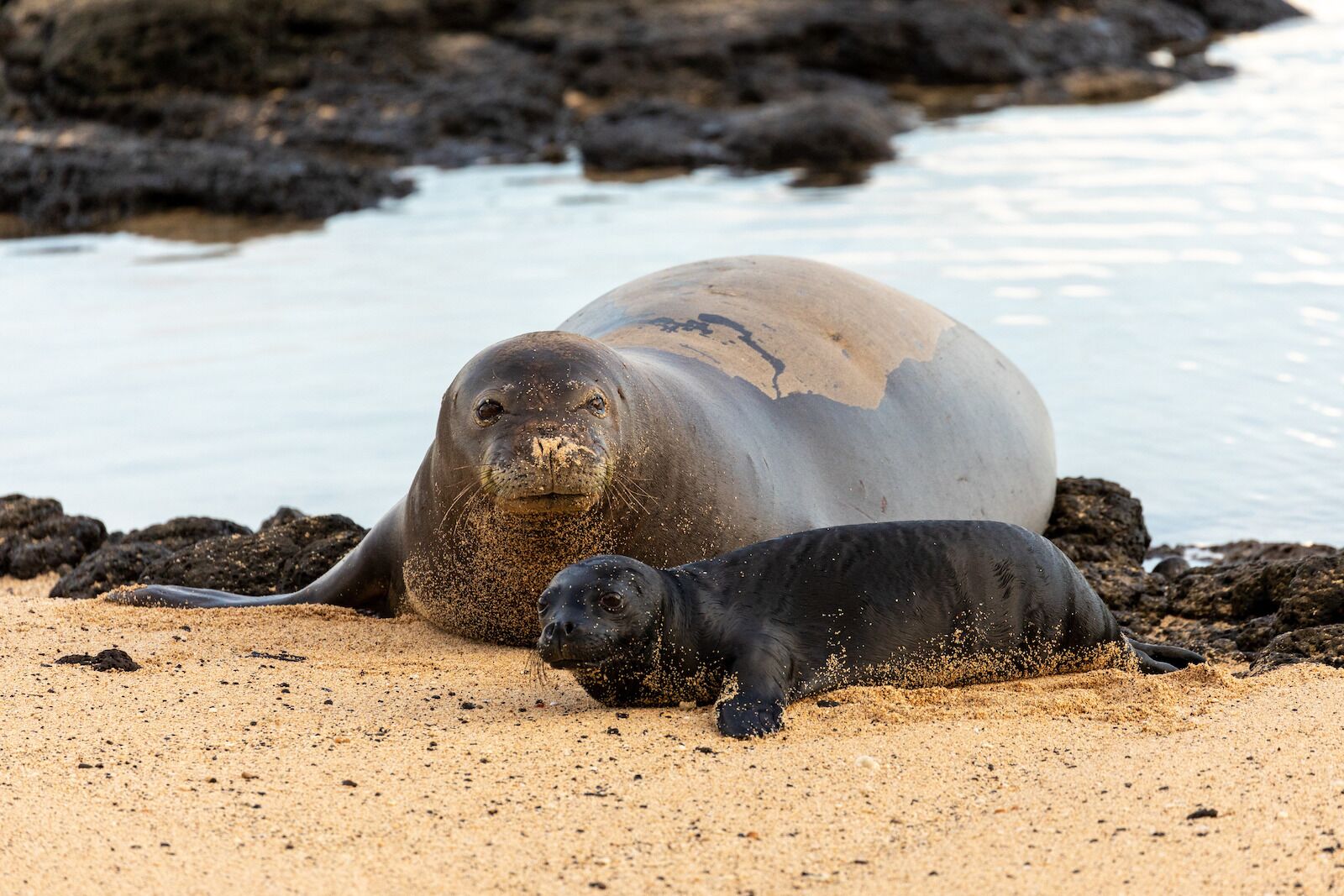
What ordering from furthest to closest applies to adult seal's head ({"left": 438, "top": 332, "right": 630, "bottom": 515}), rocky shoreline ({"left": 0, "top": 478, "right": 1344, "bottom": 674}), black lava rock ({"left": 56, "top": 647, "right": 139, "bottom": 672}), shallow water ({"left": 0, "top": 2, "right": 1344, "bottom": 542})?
1. shallow water ({"left": 0, "top": 2, "right": 1344, "bottom": 542})
2. rocky shoreline ({"left": 0, "top": 478, "right": 1344, "bottom": 674})
3. black lava rock ({"left": 56, "top": 647, "right": 139, "bottom": 672})
4. adult seal's head ({"left": 438, "top": 332, "right": 630, "bottom": 515})

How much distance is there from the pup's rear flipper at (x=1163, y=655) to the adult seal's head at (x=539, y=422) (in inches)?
57.8

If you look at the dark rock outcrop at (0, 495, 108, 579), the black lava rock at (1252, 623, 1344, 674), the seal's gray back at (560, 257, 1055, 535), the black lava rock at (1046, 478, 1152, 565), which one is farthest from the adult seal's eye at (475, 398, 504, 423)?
the dark rock outcrop at (0, 495, 108, 579)

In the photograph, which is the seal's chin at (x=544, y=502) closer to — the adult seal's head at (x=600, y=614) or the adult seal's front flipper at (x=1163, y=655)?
the adult seal's head at (x=600, y=614)

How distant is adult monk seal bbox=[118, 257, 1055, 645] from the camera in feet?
15.6

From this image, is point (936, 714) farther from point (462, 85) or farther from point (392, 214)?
point (462, 85)

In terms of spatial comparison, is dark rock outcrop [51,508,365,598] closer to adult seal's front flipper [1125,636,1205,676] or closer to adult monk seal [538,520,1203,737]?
adult monk seal [538,520,1203,737]

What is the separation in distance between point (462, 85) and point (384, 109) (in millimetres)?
1008

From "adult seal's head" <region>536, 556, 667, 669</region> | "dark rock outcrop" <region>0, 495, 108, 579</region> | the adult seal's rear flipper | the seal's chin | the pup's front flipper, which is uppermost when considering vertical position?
the seal's chin

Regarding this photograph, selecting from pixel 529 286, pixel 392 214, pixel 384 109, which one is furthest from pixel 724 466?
pixel 384 109

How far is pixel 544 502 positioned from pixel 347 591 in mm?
1417

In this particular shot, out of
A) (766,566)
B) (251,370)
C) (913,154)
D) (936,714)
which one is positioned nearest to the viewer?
(936,714)

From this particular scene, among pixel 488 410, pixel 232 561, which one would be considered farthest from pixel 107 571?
pixel 488 410

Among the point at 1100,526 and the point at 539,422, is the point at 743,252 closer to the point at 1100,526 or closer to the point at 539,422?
the point at 1100,526

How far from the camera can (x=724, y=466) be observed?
5.26 metres
